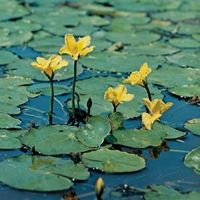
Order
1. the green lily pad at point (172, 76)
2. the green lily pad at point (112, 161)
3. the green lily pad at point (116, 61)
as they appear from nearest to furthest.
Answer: the green lily pad at point (112, 161) → the green lily pad at point (172, 76) → the green lily pad at point (116, 61)

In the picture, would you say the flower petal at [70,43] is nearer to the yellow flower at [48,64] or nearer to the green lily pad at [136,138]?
the yellow flower at [48,64]

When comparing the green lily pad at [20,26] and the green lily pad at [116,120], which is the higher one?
the green lily pad at [116,120]

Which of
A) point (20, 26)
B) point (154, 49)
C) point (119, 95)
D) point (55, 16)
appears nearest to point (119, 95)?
point (119, 95)

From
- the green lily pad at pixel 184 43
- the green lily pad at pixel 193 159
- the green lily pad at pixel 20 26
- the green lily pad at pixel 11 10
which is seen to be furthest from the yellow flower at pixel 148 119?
the green lily pad at pixel 11 10

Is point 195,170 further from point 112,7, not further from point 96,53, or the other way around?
point 112,7

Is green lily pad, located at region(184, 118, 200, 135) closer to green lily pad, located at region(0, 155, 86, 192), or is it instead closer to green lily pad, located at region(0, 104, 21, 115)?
green lily pad, located at region(0, 155, 86, 192)

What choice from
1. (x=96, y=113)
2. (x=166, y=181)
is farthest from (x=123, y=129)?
(x=166, y=181)

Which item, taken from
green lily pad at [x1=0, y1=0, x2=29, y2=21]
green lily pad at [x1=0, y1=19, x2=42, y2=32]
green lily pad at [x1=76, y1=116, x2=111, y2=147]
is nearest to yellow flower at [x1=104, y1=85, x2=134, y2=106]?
green lily pad at [x1=76, y1=116, x2=111, y2=147]
